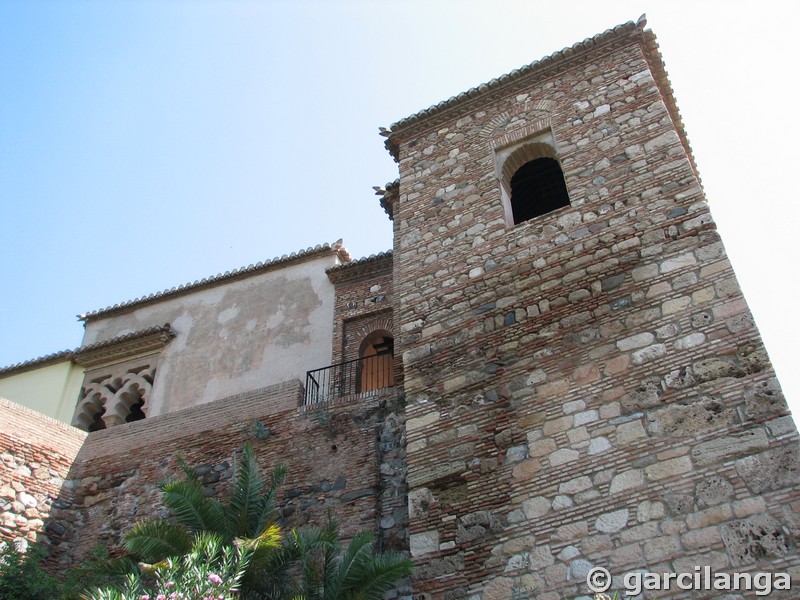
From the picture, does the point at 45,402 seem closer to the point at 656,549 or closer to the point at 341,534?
the point at 341,534

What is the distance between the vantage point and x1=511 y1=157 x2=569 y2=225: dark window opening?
10383mm

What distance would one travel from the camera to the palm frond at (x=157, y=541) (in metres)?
7.18

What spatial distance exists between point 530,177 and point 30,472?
6982 mm

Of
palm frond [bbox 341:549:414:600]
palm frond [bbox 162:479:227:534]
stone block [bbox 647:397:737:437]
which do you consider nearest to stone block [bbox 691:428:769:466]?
stone block [bbox 647:397:737:437]

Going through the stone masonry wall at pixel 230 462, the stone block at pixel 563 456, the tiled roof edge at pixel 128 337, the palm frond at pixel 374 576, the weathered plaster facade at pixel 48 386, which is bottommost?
the palm frond at pixel 374 576

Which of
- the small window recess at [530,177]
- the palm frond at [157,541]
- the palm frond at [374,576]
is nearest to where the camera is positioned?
the palm frond at [374,576]

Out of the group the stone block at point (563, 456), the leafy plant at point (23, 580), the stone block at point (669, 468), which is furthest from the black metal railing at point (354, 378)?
the stone block at point (669, 468)

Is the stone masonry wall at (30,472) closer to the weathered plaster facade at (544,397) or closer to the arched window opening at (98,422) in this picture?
the weathered plaster facade at (544,397)

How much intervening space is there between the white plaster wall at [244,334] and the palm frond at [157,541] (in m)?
5.82

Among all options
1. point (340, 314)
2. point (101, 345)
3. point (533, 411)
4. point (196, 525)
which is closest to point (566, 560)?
point (533, 411)

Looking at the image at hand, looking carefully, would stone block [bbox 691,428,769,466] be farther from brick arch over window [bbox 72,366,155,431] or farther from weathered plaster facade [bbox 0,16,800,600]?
brick arch over window [bbox 72,366,155,431]

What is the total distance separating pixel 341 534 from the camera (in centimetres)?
800

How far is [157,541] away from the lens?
7.20 meters

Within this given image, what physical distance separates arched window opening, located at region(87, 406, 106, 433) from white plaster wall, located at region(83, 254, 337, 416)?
1353 mm
